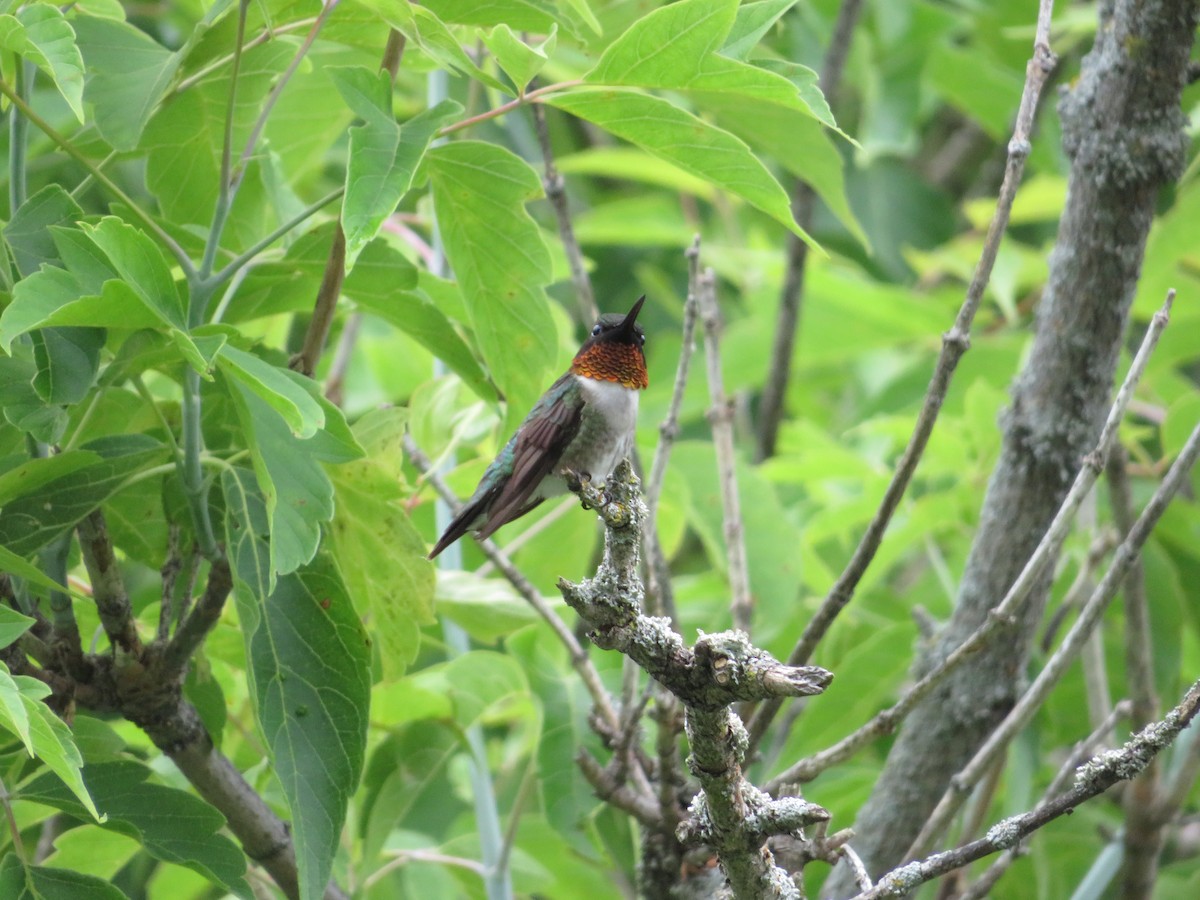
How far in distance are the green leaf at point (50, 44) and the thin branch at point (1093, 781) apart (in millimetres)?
1638

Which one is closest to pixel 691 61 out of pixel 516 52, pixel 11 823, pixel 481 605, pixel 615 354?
pixel 516 52

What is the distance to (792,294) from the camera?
542 centimetres

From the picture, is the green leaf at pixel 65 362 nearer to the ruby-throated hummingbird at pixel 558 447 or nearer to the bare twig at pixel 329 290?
the bare twig at pixel 329 290

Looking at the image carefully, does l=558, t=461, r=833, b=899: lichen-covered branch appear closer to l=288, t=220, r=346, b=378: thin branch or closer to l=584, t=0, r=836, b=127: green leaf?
l=288, t=220, r=346, b=378: thin branch

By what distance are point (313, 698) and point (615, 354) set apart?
122 centimetres

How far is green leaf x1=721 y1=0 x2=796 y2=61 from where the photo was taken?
2.29 meters

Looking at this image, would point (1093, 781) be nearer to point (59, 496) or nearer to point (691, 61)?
point (691, 61)

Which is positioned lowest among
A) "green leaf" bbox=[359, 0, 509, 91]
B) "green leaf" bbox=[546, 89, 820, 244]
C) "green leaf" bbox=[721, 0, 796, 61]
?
"green leaf" bbox=[546, 89, 820, 244]

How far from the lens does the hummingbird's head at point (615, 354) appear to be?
3.21m

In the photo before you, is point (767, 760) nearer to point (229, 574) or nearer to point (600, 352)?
point (600, 352)

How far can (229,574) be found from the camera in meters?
2.45

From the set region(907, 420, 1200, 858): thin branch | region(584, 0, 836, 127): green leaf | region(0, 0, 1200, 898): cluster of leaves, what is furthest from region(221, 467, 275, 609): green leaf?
region(907, 420, 1200, 858): thin branch

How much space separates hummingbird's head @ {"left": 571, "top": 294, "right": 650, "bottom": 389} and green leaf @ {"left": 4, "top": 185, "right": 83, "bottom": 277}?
1.28 m

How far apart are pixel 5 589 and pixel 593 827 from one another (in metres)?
1.76
